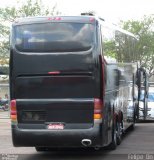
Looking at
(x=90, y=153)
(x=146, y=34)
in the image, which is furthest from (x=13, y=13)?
(x=90, y=153)

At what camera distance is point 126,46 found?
63.9 feet

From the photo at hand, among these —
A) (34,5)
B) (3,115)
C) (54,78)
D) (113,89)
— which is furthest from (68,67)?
(34,5)

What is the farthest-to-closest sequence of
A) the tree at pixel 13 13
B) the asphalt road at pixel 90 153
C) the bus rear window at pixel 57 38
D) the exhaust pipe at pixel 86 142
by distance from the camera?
the tree at pixel 13 13 < the asphalt road at pixel 90 153 < the bus rear window at pixel 57 38 < the exhaust pipe at pixel 86 142

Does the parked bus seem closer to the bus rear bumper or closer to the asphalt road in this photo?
the bus rear bumper

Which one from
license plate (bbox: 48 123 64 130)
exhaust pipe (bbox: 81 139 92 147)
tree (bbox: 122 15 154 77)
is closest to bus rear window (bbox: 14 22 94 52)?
license plate (bbox: 48 123 64 130)

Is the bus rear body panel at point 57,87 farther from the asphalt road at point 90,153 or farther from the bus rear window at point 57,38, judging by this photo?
the asphalt road at point 90,153

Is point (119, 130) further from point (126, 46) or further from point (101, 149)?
point (126, 46)

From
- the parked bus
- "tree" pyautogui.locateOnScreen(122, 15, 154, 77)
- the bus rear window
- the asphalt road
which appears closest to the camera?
the parked bus

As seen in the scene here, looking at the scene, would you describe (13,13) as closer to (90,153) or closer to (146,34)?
(146,34)

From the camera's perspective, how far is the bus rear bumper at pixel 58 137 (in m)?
13.1

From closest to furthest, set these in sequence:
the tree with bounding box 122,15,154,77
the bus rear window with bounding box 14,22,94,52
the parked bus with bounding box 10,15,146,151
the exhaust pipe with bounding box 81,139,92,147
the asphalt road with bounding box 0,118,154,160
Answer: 1. the exhaust pipe with bounding box 81,139,92,147
2. the parked bus with bounding box 10,15,146,151
3. the bus rear window with bounding box 14,22,94,52
4. the asphalt road with bounding box 0,118,154,160
5. the tree with bounding box 122,15,154,77

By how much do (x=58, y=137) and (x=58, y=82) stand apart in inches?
49.9

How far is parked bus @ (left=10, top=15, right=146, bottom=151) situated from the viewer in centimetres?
1316

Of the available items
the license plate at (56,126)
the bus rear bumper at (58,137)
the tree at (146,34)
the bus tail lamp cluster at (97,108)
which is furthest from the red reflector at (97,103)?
the tree at (146,34)
